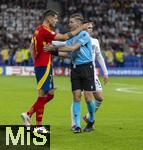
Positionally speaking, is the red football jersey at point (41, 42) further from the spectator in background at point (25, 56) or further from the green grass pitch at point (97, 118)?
the spectator in background at point (25, 56)

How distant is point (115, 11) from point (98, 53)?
35.5 metres

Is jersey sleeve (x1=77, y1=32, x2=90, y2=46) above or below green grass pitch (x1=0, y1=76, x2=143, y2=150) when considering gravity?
above

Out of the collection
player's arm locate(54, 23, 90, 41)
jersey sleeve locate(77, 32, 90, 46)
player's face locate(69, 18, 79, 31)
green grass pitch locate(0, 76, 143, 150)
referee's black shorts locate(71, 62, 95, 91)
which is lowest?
green grass pitch locate(0, 76, 143, 150)

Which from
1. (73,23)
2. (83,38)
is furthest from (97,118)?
(73,23)

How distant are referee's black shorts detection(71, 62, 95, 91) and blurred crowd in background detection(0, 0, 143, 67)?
27345 mm

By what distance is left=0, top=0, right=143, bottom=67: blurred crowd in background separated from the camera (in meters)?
42.3

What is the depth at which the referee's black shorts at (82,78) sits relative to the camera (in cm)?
1305

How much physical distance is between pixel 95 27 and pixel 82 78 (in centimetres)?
3430

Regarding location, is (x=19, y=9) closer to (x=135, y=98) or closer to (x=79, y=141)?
(x=135, y=98)

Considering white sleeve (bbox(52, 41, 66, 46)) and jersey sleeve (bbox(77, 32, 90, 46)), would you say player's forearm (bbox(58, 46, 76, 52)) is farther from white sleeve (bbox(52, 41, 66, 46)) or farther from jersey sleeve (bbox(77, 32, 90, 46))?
jersey sleeve (bbox(77, 32, 90, 46))

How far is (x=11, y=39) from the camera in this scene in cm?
4391

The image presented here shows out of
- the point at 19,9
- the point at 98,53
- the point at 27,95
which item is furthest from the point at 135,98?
the point at 19,9

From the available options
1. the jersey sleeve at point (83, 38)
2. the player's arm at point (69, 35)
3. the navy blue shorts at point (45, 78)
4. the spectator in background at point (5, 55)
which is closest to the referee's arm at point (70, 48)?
the jersey sleeve at point (83, 38)

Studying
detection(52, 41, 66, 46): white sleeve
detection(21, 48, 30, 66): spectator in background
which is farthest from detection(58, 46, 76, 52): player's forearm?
detection(21, 48, 30, 66): spectator in background
